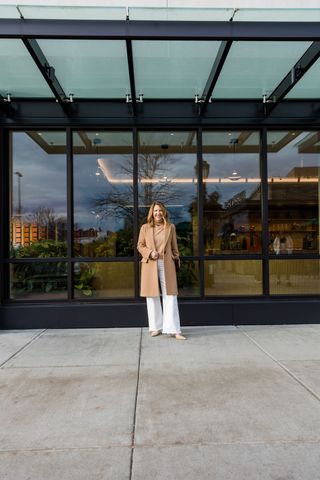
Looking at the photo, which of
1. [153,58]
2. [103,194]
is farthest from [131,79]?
[103,194]

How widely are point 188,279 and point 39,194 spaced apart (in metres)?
2.89

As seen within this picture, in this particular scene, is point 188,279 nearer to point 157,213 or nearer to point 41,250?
point 157,213

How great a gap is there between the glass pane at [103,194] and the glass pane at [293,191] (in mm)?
2452

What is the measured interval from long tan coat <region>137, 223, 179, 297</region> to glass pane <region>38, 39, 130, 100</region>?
7.11 feet

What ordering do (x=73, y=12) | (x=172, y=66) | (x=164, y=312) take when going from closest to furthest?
(x=73, y=12)
(x=172, y=66)
(x=164, y=312)

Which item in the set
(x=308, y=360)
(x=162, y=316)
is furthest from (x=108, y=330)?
(x=308, y=360)

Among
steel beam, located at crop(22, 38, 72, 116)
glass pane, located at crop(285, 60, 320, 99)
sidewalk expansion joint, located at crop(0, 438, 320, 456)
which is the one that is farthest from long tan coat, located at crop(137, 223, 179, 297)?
glass pane, located at crop(285, 60, 320, 99)

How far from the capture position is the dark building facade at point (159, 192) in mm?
5621

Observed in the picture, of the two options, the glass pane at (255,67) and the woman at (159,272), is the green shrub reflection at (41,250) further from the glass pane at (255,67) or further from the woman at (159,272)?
the glass pane at (255,67)

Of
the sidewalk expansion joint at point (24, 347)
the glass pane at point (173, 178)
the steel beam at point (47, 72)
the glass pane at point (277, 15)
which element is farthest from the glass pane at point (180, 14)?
the sidewalk expansion joint at point (24, 347)

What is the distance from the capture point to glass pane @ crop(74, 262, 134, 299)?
591 cm

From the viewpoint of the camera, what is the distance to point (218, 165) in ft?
20.9

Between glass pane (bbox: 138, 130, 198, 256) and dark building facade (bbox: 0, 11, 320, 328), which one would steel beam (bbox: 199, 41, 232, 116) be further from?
glass pane (bbox: 138, 130, 198, 256)

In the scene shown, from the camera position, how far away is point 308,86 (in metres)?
5.39
